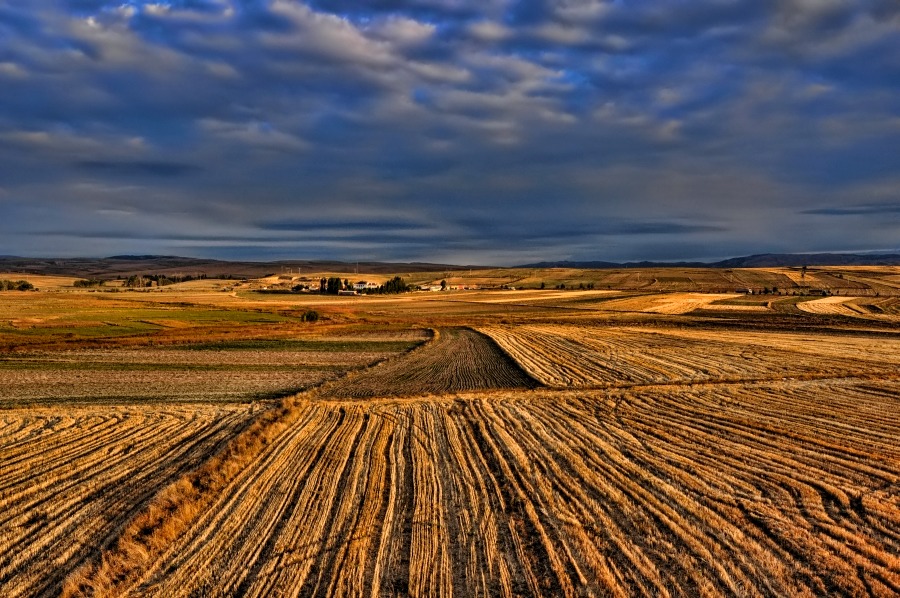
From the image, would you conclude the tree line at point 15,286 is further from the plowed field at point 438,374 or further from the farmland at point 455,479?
the plowed field at point 438,374

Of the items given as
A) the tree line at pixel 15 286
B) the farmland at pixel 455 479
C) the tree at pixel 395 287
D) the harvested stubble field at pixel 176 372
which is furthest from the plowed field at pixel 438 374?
the tree line at pixel 15 286

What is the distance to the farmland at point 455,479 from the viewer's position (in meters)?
8.26

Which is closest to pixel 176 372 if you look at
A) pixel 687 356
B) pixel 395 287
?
pixel 687 356

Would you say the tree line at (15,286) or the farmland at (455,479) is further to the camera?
the tree line at (15,286)

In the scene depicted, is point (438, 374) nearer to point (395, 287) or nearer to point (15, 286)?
point (395, 287)

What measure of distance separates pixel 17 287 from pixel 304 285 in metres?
65.1

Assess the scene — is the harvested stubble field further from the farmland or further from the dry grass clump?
the dry grass clump

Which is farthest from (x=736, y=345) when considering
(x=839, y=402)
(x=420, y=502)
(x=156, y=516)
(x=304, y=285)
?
(x=304, y=285)

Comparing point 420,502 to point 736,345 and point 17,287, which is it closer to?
point 736,345

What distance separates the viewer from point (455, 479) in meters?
12.3

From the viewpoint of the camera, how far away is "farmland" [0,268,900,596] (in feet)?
27.1

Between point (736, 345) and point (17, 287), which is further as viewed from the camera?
point (17, 287)

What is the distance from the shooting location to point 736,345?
38406 millimetres

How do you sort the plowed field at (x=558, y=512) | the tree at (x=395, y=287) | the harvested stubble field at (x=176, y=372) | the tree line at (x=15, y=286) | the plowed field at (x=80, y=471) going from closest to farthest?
the plowed field at (x=558, y=512) → the plowed field at (x=80, y=471) → the harvested stubble field at (x=176, y=372) → the tree line at (x=15, y=286) → the tree at (x=395, y=287)
